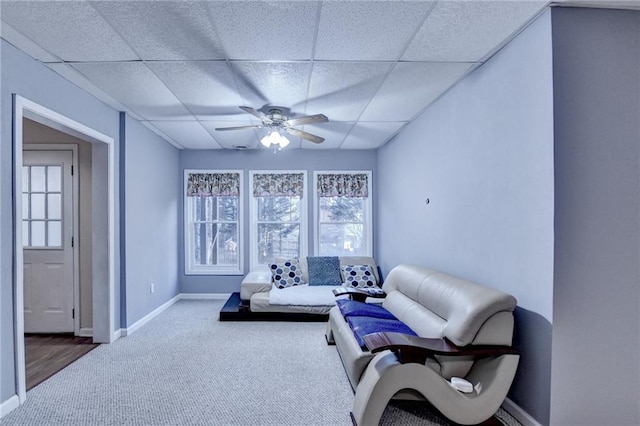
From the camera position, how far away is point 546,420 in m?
2.06

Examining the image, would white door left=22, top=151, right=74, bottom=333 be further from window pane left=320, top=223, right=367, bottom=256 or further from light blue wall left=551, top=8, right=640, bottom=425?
light blue wall left=551, top=8, right=640, bottom=425

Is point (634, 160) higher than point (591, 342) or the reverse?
higher

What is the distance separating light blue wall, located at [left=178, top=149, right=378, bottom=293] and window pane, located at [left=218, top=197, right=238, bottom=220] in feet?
0.85

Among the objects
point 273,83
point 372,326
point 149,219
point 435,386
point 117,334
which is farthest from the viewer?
point 149,219

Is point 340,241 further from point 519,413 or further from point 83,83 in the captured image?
point 83,83

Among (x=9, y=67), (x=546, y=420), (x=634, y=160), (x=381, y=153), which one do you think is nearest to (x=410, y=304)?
(x=546, y=420)

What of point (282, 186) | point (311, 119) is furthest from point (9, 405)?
point (282, 186)

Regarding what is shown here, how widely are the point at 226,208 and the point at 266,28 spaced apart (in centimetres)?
422

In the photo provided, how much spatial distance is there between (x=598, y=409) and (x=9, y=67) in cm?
444

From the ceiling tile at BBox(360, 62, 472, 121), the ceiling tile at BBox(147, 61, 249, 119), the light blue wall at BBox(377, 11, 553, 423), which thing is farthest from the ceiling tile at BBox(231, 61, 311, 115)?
the light blue wall at BBox(377, 11, 553, 423)

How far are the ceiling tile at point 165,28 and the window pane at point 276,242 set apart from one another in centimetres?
375

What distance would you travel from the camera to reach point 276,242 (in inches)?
241

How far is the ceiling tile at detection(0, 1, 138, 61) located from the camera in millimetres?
2061

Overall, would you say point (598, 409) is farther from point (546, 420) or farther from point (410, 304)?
point (410, 304)
